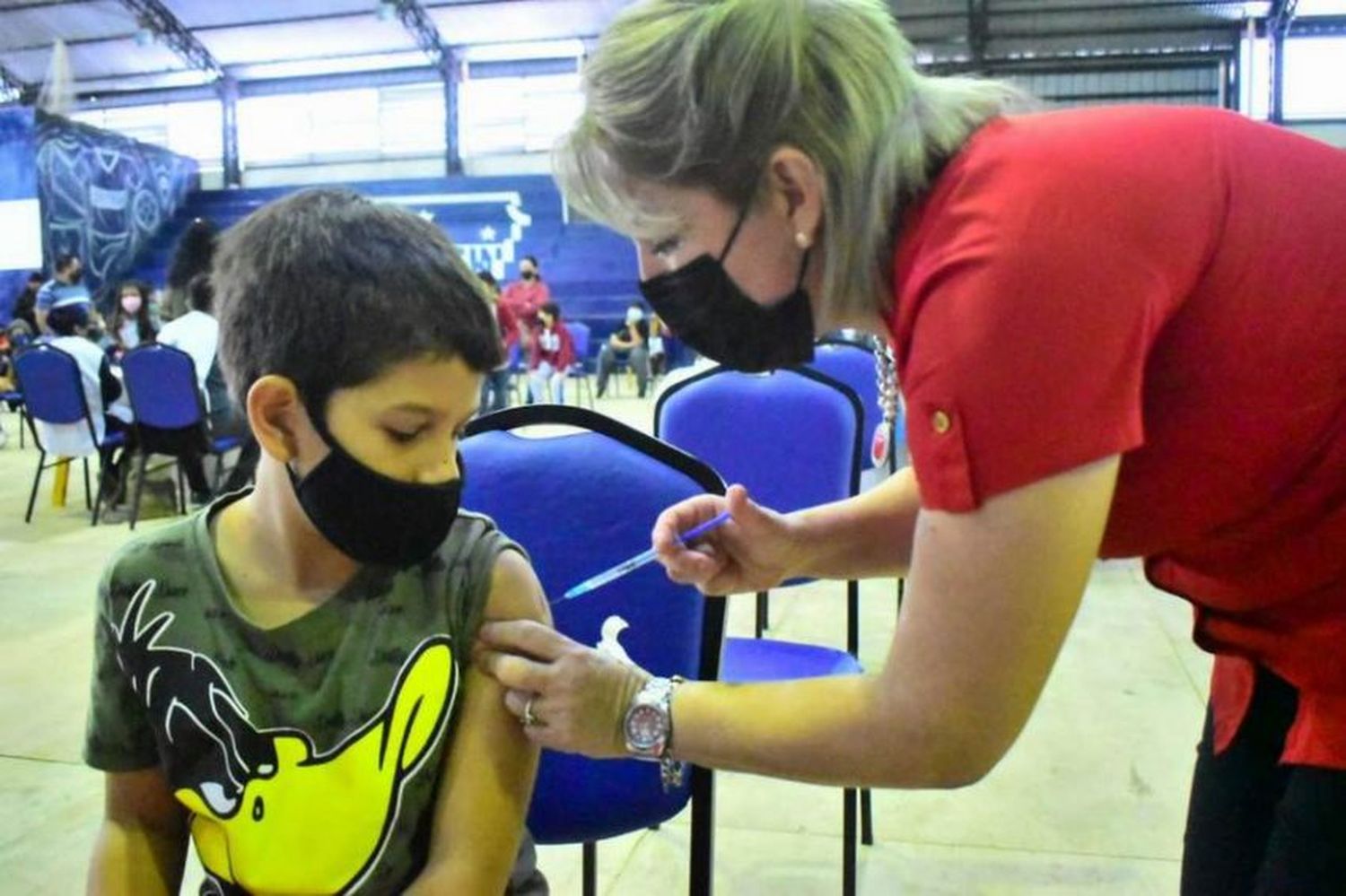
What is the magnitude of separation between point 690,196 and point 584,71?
13 centimetres

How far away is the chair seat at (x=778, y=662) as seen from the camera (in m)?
1.70

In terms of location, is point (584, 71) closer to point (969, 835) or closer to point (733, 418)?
point (733, 418)

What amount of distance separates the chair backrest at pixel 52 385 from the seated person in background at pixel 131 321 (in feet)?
3.10

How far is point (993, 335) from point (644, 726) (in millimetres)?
406

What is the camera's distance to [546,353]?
9.77 metres

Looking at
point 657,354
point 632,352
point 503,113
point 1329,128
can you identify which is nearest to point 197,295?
point 632,352

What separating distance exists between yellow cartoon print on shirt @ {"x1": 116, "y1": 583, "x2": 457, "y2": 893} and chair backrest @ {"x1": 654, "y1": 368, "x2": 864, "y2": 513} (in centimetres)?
126

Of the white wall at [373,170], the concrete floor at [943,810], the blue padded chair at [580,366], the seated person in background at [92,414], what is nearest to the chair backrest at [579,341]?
the blue padded chair at [580,366]

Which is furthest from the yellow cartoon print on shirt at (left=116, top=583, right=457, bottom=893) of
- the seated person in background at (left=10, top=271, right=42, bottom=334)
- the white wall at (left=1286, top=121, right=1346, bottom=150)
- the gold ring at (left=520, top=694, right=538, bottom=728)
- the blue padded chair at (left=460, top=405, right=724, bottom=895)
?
the white wall at (left=1286, top=121, right=1346, bottom=150)

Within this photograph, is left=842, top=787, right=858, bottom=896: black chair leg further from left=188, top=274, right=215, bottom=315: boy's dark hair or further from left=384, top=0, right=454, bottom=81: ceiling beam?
left=384, top=0, right=454, bottom=81: ceiling beam

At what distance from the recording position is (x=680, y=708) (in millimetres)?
862

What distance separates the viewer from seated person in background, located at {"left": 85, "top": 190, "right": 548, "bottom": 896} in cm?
96

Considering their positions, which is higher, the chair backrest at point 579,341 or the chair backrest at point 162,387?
the chair backrest at point 162,387

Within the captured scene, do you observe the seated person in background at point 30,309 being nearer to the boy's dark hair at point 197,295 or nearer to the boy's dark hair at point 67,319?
the boy's dark hair at point 67,319
